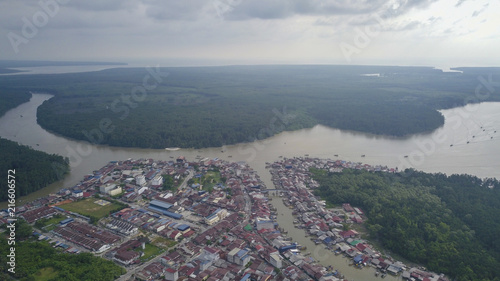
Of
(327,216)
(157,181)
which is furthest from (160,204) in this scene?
(327,216)

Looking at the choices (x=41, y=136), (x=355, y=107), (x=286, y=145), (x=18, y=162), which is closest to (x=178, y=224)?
(x=18, y=162)

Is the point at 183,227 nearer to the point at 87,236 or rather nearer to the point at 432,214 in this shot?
the point at 87,236

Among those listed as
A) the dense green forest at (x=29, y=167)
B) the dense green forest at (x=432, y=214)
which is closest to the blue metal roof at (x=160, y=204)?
the dense green forest at (x=29, y=167)

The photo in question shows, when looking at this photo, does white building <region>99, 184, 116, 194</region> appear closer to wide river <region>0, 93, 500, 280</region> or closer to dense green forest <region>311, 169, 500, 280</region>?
wide river <region>0, 93, 500, 280</region>

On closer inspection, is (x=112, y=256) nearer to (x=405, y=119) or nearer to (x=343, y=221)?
(x=343, y=221)

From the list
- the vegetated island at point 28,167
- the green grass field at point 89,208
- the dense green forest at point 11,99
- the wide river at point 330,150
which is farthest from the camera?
the dense green forest at point 11,99

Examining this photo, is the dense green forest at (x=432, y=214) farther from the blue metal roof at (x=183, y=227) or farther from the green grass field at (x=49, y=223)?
the green grass field at (x=49, y=223)
